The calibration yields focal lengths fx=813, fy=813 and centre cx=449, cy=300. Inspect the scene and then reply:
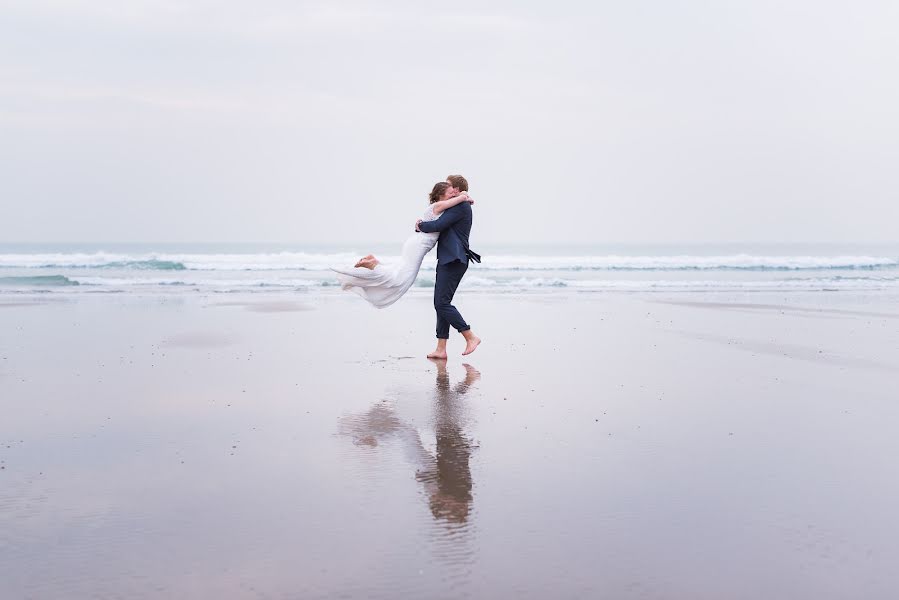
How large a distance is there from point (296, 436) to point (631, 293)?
1682 centimetres

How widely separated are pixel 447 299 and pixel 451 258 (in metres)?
0.47

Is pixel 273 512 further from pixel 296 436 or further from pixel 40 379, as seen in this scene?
pixel 40 379

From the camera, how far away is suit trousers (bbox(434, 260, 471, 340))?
922 cm

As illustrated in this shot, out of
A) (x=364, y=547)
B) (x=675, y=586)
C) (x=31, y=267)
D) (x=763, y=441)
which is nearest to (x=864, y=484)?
(x=763, y=441)

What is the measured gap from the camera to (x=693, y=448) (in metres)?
5.11

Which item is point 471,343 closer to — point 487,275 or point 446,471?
point 446,471

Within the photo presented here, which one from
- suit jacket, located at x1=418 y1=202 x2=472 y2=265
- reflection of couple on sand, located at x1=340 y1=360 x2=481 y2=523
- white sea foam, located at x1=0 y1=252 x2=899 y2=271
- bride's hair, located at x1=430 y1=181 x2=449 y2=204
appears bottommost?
reflection of couple on sand, located at x1=340 y1=360 x2=481 y2=523

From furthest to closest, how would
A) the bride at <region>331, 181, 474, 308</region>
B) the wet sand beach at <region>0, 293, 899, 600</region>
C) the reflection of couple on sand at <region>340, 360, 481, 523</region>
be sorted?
the bride at <region>331, 181, 474, 308</region>, the reflection of couple on sand at <region>340, 360, 481, 523</region>, the wet sand beach at <region>0, 293, 899, 600</region>

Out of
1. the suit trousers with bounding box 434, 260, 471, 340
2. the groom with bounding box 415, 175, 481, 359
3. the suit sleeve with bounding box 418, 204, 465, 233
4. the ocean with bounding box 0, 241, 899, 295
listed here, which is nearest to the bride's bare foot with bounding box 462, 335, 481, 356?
the groom with bounding box 415, 175, 481, 359

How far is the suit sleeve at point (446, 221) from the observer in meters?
9.24

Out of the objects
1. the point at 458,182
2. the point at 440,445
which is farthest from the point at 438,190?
the point at 440,445

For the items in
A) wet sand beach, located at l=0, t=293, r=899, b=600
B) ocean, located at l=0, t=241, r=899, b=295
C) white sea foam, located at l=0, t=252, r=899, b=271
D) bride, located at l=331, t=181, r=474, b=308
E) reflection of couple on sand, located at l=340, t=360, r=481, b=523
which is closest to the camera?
wet sand beach, located at l=0, t=293, r=899, b=600

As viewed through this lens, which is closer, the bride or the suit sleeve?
the suit sleeve

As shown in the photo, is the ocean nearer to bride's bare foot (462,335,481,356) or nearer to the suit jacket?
the suit jacket
